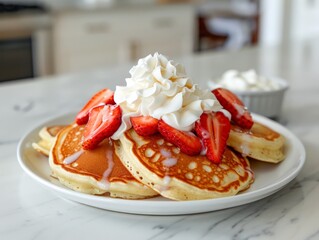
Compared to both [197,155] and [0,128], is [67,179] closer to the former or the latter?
[197,155]

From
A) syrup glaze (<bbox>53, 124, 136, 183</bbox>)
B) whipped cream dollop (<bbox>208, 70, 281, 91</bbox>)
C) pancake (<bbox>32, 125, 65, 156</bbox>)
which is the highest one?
whipped cream dollop (<bbox>208, 70, 281, 91</bbox>)

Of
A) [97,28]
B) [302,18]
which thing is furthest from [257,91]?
[302,18]

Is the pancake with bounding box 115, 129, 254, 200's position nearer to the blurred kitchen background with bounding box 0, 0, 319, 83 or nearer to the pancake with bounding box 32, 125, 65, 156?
the pancake with bounding box 32, 125, 65, 156

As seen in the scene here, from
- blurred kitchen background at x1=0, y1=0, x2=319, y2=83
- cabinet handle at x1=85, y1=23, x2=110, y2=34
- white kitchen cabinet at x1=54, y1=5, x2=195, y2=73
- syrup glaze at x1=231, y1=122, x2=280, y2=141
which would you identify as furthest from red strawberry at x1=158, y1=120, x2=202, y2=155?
cabinet handle at x1=85, y1=23, x2=110, y2=34

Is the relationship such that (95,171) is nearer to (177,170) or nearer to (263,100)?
(177,170)

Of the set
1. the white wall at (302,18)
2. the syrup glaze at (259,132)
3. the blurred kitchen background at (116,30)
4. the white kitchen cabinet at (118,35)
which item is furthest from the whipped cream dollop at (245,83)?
the white wall at (302,18)

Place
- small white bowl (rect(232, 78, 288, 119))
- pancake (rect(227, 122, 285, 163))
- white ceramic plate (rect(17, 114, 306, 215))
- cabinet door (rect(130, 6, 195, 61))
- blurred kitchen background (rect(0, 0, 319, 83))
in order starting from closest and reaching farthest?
white ceramic plate (rect(17, 114, 306, 215)) < pancake (rect(227, 122, 285, 163)) < small white bowl (rect(232, 78, 288, 119)) < blurred kitchen background (rect(0, 0, 319, 83)) < cabinet door (rect(130, 6, 195, 61))

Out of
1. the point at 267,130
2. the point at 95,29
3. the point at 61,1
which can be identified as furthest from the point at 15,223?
the point at 61,1
